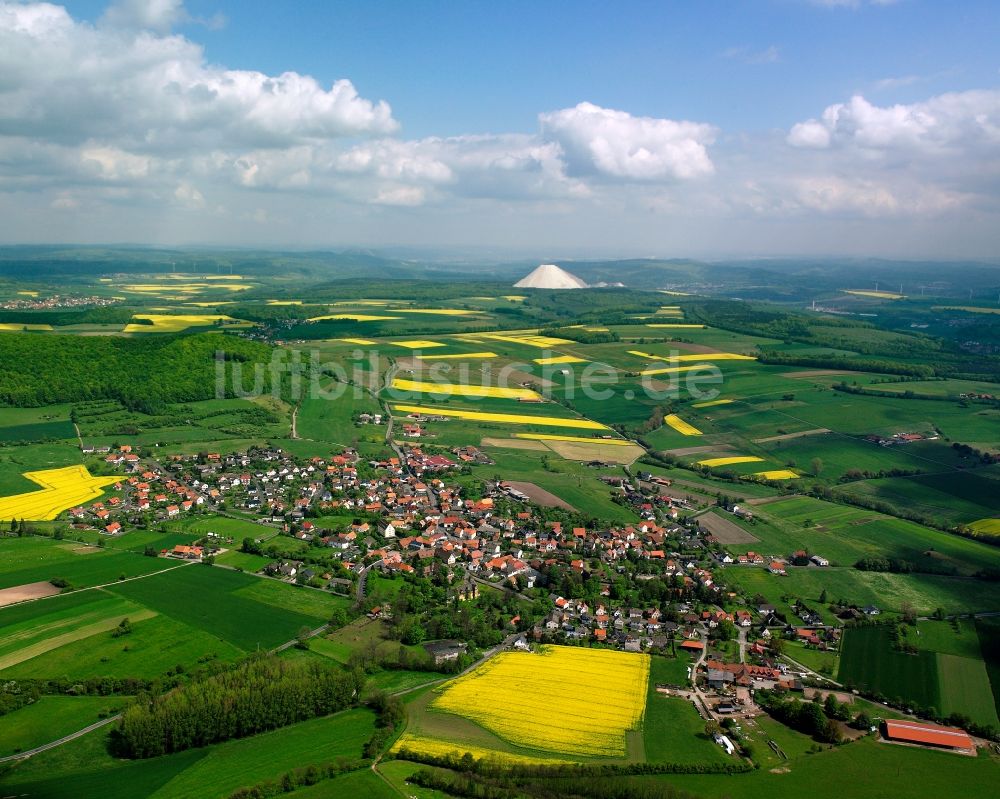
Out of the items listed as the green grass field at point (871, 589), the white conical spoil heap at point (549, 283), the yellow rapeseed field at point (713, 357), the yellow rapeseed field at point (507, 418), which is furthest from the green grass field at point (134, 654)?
the white conical spoil heap at point (549, 283)

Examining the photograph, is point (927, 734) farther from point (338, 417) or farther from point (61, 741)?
point (338, 417)

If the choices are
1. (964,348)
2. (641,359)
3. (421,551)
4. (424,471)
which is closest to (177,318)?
(641,359)

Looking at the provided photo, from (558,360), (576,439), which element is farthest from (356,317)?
(576,439)

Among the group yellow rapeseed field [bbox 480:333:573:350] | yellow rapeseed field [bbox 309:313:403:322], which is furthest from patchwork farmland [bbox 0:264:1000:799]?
yellow rapeseed field [bbox 309:313:403:322]

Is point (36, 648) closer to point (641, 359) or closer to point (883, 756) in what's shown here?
point (883, 756)

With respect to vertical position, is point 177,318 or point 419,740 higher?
point 177,318
